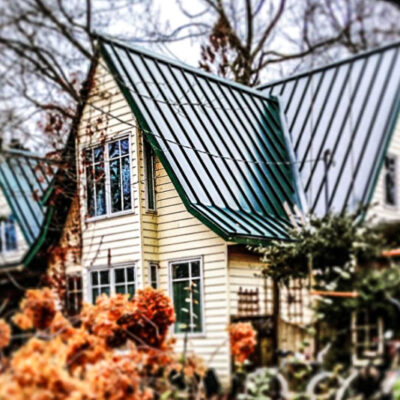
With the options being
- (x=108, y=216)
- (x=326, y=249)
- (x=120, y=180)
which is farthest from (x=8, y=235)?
(x=326, y=249)

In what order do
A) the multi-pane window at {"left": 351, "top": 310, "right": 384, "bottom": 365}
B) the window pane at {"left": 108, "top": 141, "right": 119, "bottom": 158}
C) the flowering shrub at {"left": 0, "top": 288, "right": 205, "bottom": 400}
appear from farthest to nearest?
the window pane at {"left": 108, "top": 141, "right": 119, "bottom": 158}
the multi-pane window at {"left": 351, "top": 310, "right": 384, "bottom": 365}
the flowering shrub at {"left": 0, "top": 288, "right": 205, "bottom": 400}

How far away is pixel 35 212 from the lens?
20.5 ft

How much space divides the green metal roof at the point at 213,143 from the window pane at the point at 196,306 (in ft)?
1.78

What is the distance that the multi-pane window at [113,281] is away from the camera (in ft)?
20.8

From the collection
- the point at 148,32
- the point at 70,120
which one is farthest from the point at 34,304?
the point at 148,32

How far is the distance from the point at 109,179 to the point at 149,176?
1.28ft

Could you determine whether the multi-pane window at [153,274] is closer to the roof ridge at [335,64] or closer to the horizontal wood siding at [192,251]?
A: the horizontal wood siding at [192,251]

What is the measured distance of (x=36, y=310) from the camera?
586cm

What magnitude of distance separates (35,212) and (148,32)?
9.27 ft

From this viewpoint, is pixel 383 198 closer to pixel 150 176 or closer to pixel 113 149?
pixel 150 176

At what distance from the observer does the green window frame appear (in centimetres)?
643

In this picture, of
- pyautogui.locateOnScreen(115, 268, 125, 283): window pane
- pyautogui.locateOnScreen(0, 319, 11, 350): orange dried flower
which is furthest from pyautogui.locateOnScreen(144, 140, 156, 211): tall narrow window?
pyautogui.locateOnScreen(0, 319, 11, 350): orange dried flower

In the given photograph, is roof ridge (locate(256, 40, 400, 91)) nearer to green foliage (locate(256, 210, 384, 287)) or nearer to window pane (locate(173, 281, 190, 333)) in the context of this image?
green foliage (locate(256, 210, 384, 287))

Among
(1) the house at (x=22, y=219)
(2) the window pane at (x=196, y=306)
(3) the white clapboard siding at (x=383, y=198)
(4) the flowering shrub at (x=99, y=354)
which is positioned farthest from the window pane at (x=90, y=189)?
(3) the white clapboard siding at (x=383, y=198)
